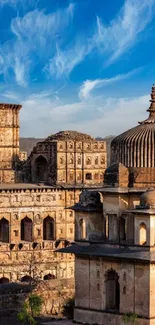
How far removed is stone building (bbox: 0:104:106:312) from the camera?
53.9 metres

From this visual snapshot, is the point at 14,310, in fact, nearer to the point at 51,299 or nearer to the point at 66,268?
the point at 51,299

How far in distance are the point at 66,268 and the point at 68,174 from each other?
20.2ft

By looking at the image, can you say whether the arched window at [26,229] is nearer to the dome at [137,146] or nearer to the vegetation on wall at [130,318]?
the dome at [137,146]

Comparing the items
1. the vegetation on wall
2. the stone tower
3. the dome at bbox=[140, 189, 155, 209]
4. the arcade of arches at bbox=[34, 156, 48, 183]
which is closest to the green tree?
the vegetation on wall

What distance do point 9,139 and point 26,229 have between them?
275 inches

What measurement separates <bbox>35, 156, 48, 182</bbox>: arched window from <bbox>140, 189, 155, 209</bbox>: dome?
2599 centimetres

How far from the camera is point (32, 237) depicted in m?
55.8

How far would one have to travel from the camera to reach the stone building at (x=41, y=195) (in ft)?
177

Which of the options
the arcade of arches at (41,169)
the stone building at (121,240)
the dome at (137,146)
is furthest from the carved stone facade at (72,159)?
the stone building at (121,240)

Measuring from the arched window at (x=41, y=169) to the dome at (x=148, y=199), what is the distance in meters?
26.0

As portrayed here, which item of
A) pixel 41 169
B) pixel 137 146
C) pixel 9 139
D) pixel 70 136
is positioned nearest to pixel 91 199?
pixel 137 146

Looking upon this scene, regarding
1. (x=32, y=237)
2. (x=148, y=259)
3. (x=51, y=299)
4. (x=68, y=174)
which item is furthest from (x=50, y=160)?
(x=148, y=259)

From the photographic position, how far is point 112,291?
1352 inches

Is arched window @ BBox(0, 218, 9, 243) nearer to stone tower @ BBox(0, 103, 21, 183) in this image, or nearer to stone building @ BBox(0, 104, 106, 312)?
stone building @ BBox(0, 104, 106, 312)
